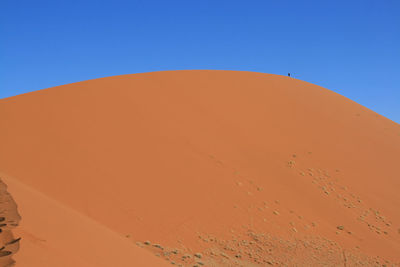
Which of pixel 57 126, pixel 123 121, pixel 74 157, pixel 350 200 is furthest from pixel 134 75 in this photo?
pixel 350 200

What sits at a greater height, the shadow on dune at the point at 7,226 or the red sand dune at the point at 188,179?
the red sand dune at the point at 188,179

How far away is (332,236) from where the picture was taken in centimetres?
748

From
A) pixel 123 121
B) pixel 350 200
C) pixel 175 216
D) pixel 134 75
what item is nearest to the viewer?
pixel 175 216

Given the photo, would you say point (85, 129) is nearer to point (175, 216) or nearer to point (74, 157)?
point (74, 157)

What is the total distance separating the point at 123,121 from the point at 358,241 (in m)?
7.62

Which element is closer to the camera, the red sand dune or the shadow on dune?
the shadow on dune

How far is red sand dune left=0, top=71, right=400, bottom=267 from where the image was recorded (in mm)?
5484

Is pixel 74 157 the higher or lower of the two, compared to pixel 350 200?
lower

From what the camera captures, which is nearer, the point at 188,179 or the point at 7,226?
the point at 7,226

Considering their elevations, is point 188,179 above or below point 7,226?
above

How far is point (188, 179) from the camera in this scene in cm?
830

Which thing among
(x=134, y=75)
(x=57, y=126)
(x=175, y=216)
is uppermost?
(x=134, y=75)

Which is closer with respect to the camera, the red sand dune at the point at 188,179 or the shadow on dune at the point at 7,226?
the shadow on dune at the point at 7,226

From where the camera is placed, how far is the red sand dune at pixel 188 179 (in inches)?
216
